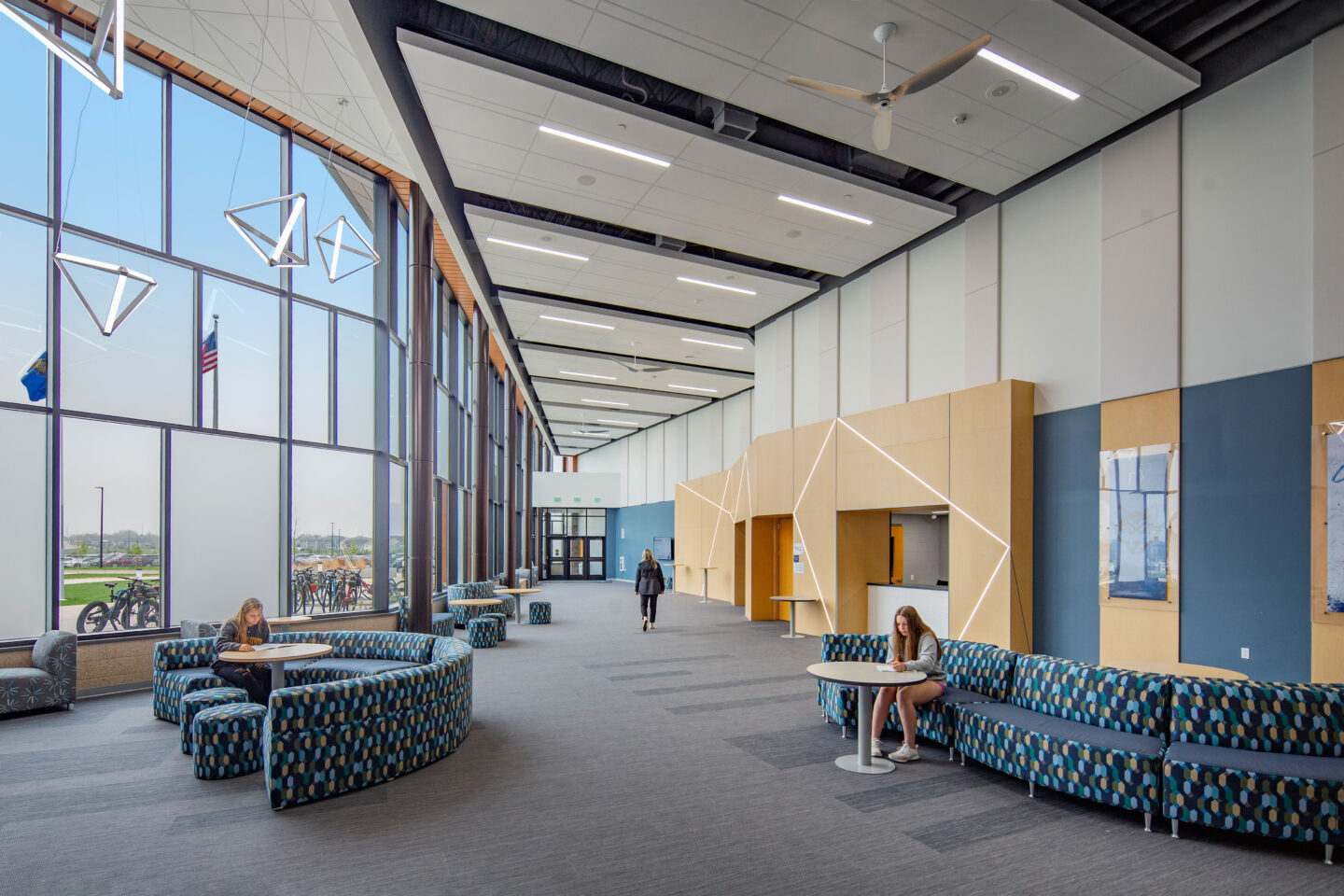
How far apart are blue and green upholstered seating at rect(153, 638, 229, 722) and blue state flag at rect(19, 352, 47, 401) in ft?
8.85

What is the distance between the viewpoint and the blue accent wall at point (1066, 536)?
304 inches

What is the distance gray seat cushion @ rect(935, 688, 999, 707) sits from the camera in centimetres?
539

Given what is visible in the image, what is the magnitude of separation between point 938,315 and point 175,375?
9.56 metres

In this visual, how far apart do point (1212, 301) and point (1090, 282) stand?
1.36 metres

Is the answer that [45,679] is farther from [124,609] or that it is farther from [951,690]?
[951,690]

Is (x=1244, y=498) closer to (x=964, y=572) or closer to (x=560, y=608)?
(x=964, y=572)

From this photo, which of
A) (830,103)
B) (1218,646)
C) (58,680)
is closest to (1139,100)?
(830,103)

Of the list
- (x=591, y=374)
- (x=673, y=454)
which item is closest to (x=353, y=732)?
(x=591, y=374)

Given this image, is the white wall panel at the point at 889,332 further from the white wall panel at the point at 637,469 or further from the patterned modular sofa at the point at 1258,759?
the white wall panel at the point at 637,469

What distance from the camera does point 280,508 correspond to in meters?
9.27

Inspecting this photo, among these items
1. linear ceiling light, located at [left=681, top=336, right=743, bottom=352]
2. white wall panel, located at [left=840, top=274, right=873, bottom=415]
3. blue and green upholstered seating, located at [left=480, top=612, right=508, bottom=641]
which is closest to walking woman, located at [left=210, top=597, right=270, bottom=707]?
blue and green upholstered seating, located at [left=480, top=612, right=508, bottom=641]

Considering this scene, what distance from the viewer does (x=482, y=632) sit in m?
10.9

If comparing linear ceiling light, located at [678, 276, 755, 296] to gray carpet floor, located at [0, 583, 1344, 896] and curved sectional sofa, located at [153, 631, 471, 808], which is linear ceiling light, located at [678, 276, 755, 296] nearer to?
curved sectional sofa, located at [153, 631, 471, 808]

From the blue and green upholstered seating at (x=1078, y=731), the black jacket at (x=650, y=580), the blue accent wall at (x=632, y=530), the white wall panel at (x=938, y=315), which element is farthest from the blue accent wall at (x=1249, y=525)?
the blue accent wall at (x=632, y=530)
